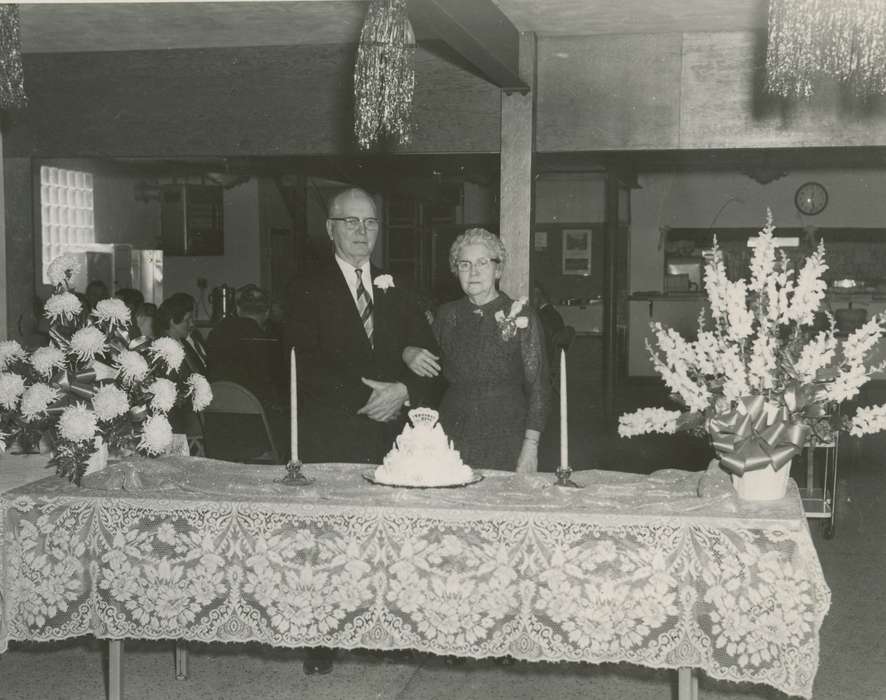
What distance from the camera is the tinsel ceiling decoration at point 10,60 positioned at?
3377 millimetres

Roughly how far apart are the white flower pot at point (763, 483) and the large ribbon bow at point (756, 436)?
0.07ft

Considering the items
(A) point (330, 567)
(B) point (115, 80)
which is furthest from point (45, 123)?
(A) point (330, 567)

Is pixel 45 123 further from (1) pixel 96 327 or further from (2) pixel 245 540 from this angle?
(2) pixel 245 540

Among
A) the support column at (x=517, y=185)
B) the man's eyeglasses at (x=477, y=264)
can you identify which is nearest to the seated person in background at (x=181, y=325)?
the support column at (x=517, y=185)

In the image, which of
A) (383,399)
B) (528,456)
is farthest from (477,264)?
(528,456)

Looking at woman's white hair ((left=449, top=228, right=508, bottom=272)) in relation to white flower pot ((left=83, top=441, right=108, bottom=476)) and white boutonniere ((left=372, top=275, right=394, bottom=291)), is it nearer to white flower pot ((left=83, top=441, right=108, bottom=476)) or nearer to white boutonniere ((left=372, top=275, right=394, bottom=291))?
white boutonniere ((left=372, top=275, right=394, bottom=291))

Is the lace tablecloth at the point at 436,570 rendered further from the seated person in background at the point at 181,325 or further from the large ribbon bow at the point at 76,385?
the seated person in background at the point at 181,325

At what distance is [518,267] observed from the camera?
5.62 m

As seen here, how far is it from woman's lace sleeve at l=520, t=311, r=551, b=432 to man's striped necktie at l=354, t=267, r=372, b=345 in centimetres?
58

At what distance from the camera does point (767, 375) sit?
9.90 ft

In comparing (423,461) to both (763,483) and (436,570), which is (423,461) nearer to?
(436,570)

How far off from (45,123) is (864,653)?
17.0 feet

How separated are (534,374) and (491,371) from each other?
0.52 ft

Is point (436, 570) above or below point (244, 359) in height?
below
